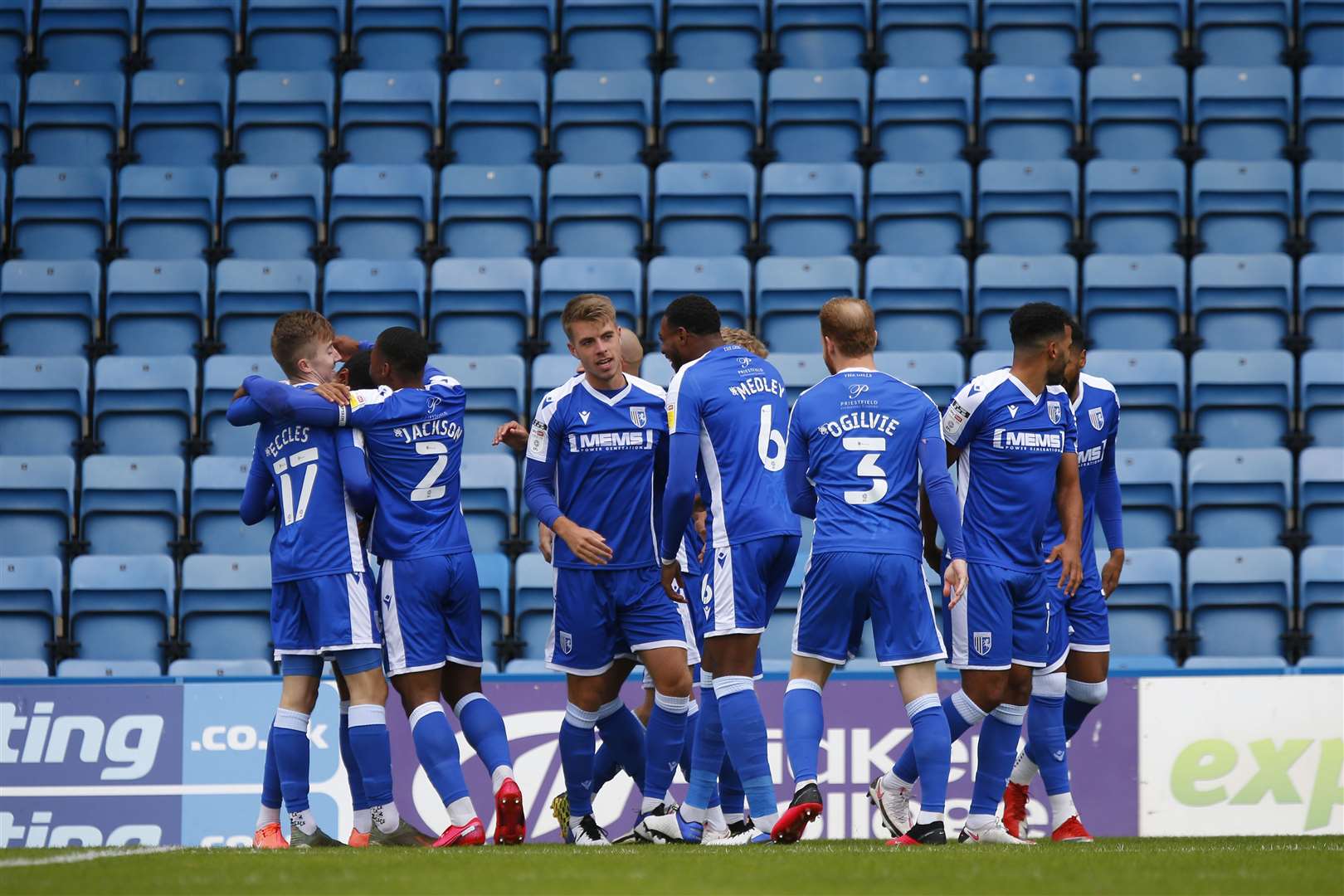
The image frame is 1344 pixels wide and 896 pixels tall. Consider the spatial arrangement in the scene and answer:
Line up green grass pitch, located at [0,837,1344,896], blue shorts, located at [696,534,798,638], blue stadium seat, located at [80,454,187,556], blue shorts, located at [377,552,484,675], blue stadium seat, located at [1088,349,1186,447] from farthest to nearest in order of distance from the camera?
blue stadium seat, located at [1088,349,1186,447]
blue stadium seat, located at [80,454,187,556]
blue shorts, located at [377,552,484,675]
blue shorts, located at [696,534,798,638]
green grass pitch, located at [0,837,1344,896]

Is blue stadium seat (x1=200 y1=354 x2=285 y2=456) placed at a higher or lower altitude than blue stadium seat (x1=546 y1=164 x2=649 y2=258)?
lower

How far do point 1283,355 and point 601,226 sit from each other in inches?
200

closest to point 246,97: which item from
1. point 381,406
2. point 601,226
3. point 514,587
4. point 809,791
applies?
point 601,226

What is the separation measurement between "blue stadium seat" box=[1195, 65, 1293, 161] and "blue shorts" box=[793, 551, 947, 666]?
790 cm

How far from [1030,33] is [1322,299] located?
11.2 feet

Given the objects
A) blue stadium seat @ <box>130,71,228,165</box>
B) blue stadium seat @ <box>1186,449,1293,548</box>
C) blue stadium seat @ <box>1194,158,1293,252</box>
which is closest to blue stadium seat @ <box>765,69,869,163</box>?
blue stadium seat @ <box>1194,158,1293,252</box>

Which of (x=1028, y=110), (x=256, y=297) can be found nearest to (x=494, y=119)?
(x=256, y=297)

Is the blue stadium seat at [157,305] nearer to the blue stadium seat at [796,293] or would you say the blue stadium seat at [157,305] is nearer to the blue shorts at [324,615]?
the blue stadium seat at [796,293]

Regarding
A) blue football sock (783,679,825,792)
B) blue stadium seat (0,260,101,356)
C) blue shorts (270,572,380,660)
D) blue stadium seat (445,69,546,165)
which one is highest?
blue stadium seat (445,69,546,165)

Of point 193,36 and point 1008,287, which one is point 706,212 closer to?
point 1008,287

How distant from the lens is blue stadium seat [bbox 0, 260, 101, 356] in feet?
39.4

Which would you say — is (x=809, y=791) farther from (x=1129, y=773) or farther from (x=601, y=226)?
(x=601, y=226)

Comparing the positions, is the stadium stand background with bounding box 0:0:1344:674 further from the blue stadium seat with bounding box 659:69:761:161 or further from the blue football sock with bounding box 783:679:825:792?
the blue football sock with bounding box 783:679:825:792

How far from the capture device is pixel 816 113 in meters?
13.0
